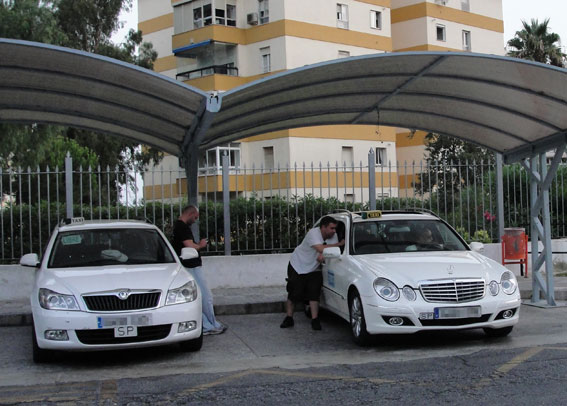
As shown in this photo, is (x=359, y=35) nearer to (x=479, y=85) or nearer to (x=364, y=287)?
(x=479, y=85)

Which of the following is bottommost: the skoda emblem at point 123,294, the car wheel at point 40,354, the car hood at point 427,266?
the car wheel at point 40,354

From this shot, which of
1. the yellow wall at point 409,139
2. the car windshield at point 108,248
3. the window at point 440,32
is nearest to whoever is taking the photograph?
the car windshield at point 108,248

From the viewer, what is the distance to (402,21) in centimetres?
4203

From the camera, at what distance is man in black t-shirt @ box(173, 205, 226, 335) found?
8.80 meters

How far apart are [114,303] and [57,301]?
59 centimetres

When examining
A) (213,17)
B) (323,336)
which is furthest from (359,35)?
(323,336)

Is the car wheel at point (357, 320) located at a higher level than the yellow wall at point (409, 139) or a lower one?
lower

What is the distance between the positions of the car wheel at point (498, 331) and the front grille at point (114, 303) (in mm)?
3988

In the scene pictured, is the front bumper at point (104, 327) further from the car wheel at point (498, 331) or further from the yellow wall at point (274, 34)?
the yellow wall at point (274, 34)

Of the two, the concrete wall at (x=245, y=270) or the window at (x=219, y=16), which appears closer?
the concrete wall at (x=245, y=270)

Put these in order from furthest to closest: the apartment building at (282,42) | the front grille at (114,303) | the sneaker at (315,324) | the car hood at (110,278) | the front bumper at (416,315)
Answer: the apartment building at (282,42) < the sneaker at (315,324) < the front bumper at (416,315) < the car hood at (110,278) < the front grille at (114,303)

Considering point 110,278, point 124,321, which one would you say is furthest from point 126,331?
point 110,278

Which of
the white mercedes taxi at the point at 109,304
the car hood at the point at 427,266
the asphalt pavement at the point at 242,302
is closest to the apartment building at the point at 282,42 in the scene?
the asphalt pavement at the point at 242,302

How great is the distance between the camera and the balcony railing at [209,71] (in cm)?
3666
